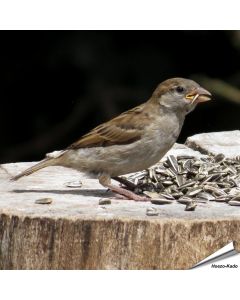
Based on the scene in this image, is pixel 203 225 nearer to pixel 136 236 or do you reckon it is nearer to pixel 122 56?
pixel 136 236

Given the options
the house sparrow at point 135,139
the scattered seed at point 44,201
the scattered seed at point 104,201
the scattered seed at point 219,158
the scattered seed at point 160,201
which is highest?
the house sparrow at point 135,139

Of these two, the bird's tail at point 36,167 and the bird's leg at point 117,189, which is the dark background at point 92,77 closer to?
the bird's tail at point 36,167

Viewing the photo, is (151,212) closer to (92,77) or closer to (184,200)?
(184,200)

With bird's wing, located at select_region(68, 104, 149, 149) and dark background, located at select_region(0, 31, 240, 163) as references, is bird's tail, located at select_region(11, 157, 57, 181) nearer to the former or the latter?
bird's wing, located at select_region(68, 104, 149, 149)

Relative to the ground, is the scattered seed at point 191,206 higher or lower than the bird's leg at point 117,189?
higher

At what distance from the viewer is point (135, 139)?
573 centimetres

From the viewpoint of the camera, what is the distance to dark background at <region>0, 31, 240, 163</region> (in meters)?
8.69

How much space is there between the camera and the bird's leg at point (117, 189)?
5371 millimetres

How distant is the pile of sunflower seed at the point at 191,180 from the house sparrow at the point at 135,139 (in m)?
0.18

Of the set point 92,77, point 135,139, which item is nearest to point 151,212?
point 135,139

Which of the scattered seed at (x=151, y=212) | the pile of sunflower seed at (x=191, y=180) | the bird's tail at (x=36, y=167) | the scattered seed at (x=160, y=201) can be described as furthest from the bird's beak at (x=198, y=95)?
the scattered seed at (x=151, y=212)

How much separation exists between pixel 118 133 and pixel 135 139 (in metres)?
0.12

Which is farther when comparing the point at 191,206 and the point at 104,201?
the point at 104,201

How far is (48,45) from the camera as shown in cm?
881
